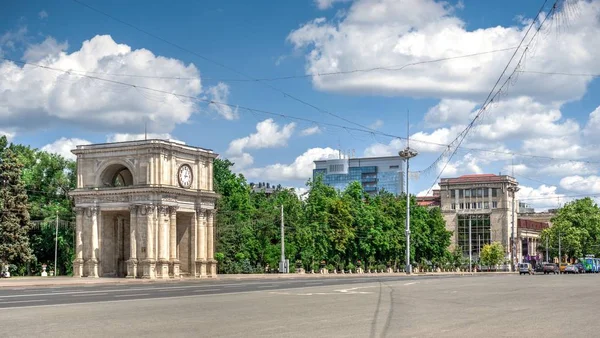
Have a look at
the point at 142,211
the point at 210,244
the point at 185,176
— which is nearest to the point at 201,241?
the point at 210,244

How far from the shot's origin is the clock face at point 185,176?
63.9 m

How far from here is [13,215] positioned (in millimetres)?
74750

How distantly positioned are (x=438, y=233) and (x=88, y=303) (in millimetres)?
93809

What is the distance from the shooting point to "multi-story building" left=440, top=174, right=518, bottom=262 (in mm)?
160125

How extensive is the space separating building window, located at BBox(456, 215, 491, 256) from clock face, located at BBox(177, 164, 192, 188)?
10499 centimetres

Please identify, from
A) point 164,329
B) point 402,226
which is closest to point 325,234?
point 402,226

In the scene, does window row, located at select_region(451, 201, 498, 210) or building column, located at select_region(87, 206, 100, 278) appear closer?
building column, located at select_region(87, 206, 100, 278)

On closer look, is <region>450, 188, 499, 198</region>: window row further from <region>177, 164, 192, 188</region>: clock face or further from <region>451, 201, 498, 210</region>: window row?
<region>177, 164, 192, 188</region>: clock face

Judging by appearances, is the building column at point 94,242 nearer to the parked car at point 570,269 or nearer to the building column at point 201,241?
the building column at point 201,241

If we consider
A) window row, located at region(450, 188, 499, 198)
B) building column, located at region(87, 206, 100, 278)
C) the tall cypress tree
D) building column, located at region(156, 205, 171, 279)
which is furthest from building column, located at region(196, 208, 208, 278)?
window row, located at region(450, 188, 499, 198)

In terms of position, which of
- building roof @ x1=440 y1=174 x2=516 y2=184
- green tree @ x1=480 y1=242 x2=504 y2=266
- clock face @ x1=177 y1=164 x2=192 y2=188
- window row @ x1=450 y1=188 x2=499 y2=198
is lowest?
green tree @ x1=480 y1=242 x2=504 y2=266

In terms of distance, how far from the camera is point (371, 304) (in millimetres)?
28219

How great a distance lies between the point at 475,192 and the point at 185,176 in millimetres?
109715

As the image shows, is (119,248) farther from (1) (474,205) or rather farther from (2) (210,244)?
(1) (474,205)
